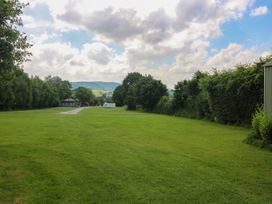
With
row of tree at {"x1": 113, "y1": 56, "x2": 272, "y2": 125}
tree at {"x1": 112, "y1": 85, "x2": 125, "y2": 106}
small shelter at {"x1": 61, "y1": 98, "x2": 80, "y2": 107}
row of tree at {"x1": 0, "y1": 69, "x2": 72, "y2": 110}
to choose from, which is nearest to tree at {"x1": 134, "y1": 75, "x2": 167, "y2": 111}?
row of tree at {"x1": 113, "y1": 56, "x2": 272, "y2": 125}

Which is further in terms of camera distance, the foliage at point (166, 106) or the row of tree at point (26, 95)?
the row of tree at point (26, 95)

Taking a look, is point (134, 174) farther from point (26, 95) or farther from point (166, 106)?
point (26, 95)

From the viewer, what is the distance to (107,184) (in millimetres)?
5141

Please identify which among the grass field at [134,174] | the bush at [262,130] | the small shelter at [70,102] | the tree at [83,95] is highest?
the tree at [83,95]

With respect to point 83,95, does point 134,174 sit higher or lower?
lower

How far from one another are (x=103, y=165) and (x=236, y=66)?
1550 centimetres

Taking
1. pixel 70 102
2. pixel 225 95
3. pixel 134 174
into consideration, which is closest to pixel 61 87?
pixel 70 102

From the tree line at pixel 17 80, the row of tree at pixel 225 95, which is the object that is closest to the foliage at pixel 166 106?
the row of tree at pixel 225 95

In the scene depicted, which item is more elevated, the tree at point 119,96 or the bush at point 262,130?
the tree at point 119,96

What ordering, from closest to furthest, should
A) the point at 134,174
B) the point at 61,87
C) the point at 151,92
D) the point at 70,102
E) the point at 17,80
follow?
the point at 134,174 → the point at 151,92 → the point at 17,80 → the point at 70,102 → the point at 61,87

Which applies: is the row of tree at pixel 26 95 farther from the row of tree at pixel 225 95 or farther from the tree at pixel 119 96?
the row of tree at pixel 225 95

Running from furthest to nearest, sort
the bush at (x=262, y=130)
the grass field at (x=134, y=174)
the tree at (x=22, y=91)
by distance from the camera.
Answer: the tree at (x=22, y=91), the bush at (x=262, y=130), the grass field at (x=134, y=174)

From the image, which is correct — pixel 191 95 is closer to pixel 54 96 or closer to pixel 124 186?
pixel 124 186

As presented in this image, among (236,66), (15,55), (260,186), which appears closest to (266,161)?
(260,186)
